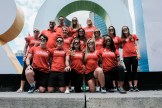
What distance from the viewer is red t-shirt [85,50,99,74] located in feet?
16.9

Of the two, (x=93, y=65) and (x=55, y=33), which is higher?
(x=55, y=33)

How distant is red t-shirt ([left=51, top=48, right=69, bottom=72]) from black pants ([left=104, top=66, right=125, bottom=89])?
88 centimetres

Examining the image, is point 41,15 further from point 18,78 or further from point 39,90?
point 39,90

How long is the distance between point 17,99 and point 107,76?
2.10 metres

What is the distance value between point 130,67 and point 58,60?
152 cm

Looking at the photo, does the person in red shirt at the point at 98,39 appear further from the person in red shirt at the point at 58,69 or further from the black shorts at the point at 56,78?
the black shorts at the point at 56,78

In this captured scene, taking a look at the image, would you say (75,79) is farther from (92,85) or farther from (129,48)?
(129,48)

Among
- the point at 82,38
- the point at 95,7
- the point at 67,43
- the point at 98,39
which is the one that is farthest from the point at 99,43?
the point at 95,7

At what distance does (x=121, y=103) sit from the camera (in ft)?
11.4

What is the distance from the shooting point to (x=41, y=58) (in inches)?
206

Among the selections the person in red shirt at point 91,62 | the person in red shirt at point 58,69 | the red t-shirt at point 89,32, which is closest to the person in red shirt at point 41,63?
the person in red shirt at point 58,69

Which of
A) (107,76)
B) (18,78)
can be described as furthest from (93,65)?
(18,78)

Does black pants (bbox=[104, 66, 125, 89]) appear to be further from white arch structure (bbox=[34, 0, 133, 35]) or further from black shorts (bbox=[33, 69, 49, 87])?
white arch structure (bbox=[34, 0, 133, 35])

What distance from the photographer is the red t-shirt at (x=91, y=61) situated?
203 inches
